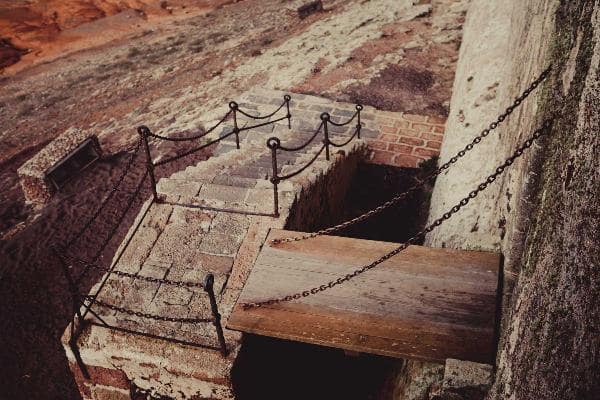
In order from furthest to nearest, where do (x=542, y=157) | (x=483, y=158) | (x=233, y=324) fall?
(x=483, y=158) → (x=233, y=324) → (x=542, y=157)

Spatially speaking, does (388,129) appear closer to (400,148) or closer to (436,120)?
(400,148)

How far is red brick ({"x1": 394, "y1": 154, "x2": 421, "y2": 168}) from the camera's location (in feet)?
21.3

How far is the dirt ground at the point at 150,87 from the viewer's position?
5543mm

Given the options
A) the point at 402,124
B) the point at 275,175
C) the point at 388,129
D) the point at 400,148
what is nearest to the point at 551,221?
the point at 275,175

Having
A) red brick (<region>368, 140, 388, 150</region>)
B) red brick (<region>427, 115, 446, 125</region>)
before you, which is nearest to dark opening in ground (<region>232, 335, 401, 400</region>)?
red brick (<region>368, 140, 388, 150</region>)

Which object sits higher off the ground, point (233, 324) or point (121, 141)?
point (233, 324)

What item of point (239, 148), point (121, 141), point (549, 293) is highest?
point (549, 293)

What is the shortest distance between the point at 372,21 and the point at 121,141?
633 centimetres

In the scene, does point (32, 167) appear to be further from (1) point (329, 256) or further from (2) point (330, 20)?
(2) point (330, 20)

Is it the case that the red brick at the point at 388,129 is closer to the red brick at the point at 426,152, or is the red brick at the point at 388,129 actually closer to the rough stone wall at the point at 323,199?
the red brick at the point at 426,152

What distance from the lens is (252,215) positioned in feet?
13.8

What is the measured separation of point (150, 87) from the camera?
11211mm

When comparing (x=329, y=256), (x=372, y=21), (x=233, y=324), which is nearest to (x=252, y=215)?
(x=329, y=256)

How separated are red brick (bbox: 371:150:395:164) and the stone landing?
1050mm
